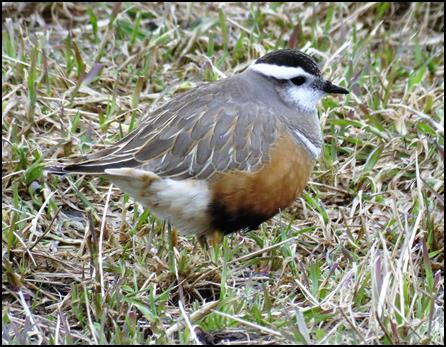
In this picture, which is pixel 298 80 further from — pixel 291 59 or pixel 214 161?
pixel 214 161

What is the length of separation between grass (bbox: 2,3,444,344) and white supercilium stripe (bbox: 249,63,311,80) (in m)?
0.77

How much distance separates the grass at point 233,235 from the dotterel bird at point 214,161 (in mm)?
243

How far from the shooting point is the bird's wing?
537 centimetres

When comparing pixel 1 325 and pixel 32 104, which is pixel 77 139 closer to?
pixel 32 104

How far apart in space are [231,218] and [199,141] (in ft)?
1.48

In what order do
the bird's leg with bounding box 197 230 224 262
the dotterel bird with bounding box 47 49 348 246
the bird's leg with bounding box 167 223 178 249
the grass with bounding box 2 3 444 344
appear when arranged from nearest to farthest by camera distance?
the grass with bounding box 2 3 444 344 → the dotterel bird with bounding box 47 49 348 246 → the bird's leg with bounding box 197 230 224 262 → the bird's leg with bounding box 167 223 178 249

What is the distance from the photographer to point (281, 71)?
19.2ft

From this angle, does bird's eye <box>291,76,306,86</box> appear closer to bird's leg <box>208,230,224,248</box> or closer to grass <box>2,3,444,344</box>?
grass <box>2,3,444,344</box>

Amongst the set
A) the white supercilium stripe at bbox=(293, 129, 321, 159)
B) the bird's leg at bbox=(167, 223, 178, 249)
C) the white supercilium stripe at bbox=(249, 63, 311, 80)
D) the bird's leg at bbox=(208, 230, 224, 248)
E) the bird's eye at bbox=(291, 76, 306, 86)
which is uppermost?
the white supercilium stripe at bbox=(249, 63, 311, 80)

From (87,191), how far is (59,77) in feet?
3.89

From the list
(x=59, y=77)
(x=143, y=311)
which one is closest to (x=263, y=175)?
(x=143, y=311)

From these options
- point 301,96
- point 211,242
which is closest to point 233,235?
point 211,242

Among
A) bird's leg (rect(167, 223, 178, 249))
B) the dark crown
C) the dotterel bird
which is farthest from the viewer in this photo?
the dark crown

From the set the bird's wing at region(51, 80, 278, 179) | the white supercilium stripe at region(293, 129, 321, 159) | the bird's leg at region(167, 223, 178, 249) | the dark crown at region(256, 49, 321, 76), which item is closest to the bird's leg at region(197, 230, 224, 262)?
the bird's leg at region(167, 223, 178, 249)
